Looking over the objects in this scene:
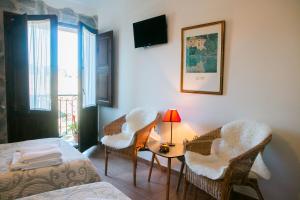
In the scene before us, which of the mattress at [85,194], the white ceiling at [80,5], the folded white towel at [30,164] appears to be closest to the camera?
the mattress at [85,194]

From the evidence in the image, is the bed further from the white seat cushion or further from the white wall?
the white wall

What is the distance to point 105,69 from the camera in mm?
4062

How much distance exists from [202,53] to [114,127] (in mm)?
1628

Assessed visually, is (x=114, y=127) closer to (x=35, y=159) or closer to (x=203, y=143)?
(x=203, y=143)

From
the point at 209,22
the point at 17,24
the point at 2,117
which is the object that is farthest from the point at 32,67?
the point at 209,22

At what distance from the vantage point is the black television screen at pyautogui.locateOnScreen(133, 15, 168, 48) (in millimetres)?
3100

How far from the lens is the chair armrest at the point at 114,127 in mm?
3209

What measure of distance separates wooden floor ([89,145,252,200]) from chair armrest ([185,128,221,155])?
46cm

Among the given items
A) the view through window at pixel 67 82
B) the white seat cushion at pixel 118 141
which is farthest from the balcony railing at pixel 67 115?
the white seat cushion at pixel 118 141

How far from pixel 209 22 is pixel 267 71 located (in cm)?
88

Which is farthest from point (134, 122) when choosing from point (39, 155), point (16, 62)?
point (16, 62)

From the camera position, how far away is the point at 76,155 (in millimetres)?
2055

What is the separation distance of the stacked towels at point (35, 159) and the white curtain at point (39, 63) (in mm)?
1649

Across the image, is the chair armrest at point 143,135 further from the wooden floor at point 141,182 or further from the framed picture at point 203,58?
the framed picture at point 203,58
